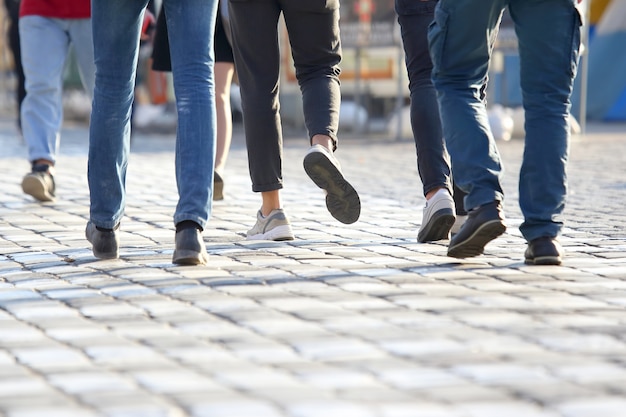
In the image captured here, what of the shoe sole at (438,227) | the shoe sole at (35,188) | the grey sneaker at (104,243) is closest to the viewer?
the grey sneaker at (104,243)

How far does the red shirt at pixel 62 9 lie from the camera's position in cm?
716

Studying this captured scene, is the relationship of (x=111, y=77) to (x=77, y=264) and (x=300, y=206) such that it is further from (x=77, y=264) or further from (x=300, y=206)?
(x=300, y=206)

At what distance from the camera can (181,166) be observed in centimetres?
477

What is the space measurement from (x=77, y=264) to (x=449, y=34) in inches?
61.6

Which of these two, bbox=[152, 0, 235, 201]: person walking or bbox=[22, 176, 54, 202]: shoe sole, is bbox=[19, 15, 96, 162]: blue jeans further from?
bbox=[152, 0, 235, 201]: person walking

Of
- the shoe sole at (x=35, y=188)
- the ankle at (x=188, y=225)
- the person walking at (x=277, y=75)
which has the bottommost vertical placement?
the shoe sole at (x=35, y=188)

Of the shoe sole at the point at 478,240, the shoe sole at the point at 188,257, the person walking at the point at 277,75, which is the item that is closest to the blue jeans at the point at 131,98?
the shoe sole at the point at 188,257

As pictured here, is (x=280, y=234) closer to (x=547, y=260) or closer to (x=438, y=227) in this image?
(x=438, y=227)

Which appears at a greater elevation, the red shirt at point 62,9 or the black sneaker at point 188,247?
the red shirt at point 62,9

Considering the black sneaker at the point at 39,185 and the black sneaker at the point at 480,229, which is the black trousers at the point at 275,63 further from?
the black sneaker at the point at 39,185

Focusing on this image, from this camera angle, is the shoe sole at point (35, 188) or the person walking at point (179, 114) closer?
the person walking at point (179, 114)

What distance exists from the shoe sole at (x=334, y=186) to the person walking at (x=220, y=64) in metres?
1.94

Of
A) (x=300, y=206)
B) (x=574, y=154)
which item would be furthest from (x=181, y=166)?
(x=574, y=154)

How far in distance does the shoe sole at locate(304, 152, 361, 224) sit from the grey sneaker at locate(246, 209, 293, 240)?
0.35m
